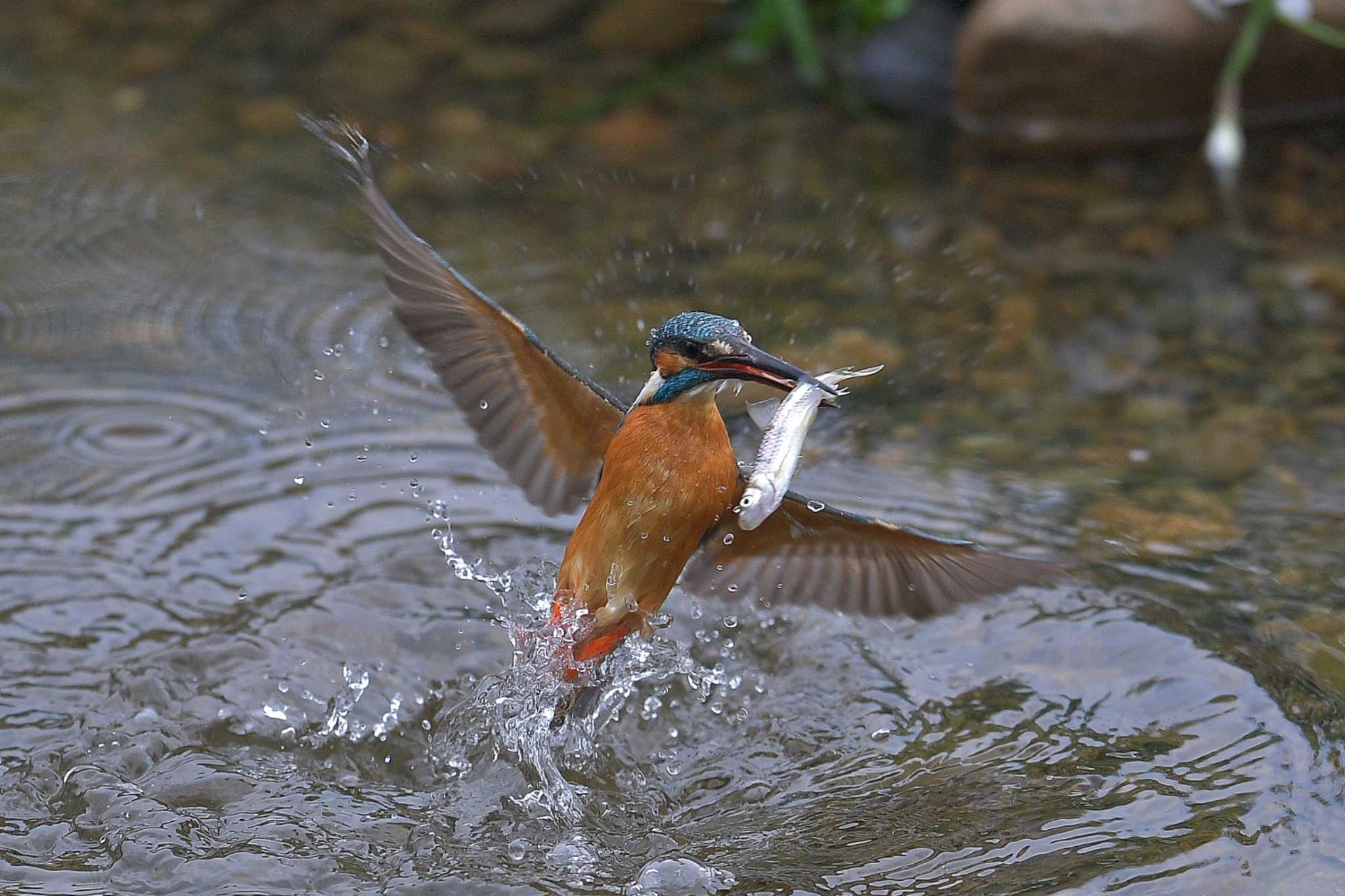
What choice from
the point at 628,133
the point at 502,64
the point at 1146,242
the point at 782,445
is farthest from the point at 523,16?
the point at 782,445

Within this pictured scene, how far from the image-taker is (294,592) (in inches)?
166

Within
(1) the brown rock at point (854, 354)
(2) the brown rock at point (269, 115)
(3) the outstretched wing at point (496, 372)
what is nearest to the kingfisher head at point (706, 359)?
(3) the outstretched wing at point (496, 372)

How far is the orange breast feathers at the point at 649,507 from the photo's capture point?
3545mm

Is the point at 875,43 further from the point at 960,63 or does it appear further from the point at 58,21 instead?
the point at 58,21

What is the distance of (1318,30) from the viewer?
662 centimetres

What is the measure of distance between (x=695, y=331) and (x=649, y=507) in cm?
47

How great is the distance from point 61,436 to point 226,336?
2.57 feet

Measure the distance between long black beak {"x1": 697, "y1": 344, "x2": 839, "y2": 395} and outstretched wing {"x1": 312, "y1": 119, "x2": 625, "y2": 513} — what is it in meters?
0.46

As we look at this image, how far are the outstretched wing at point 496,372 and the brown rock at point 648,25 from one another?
4.32 m

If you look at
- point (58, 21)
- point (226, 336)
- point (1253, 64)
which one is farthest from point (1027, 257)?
point (58, 21)

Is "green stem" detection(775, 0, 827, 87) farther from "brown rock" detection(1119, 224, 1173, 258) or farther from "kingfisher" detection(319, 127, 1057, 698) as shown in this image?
"kingfisher" detection(319, 127, 1057, 698)

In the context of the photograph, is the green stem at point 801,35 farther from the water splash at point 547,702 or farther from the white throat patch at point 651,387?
the white throat patch at point 651,387

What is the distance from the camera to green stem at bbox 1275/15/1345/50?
662cm

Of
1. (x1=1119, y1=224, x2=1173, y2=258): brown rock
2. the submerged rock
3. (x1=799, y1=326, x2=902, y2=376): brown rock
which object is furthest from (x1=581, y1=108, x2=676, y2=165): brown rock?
(x1=1119, y1=224, x2=1173, y2=258): brown rock
